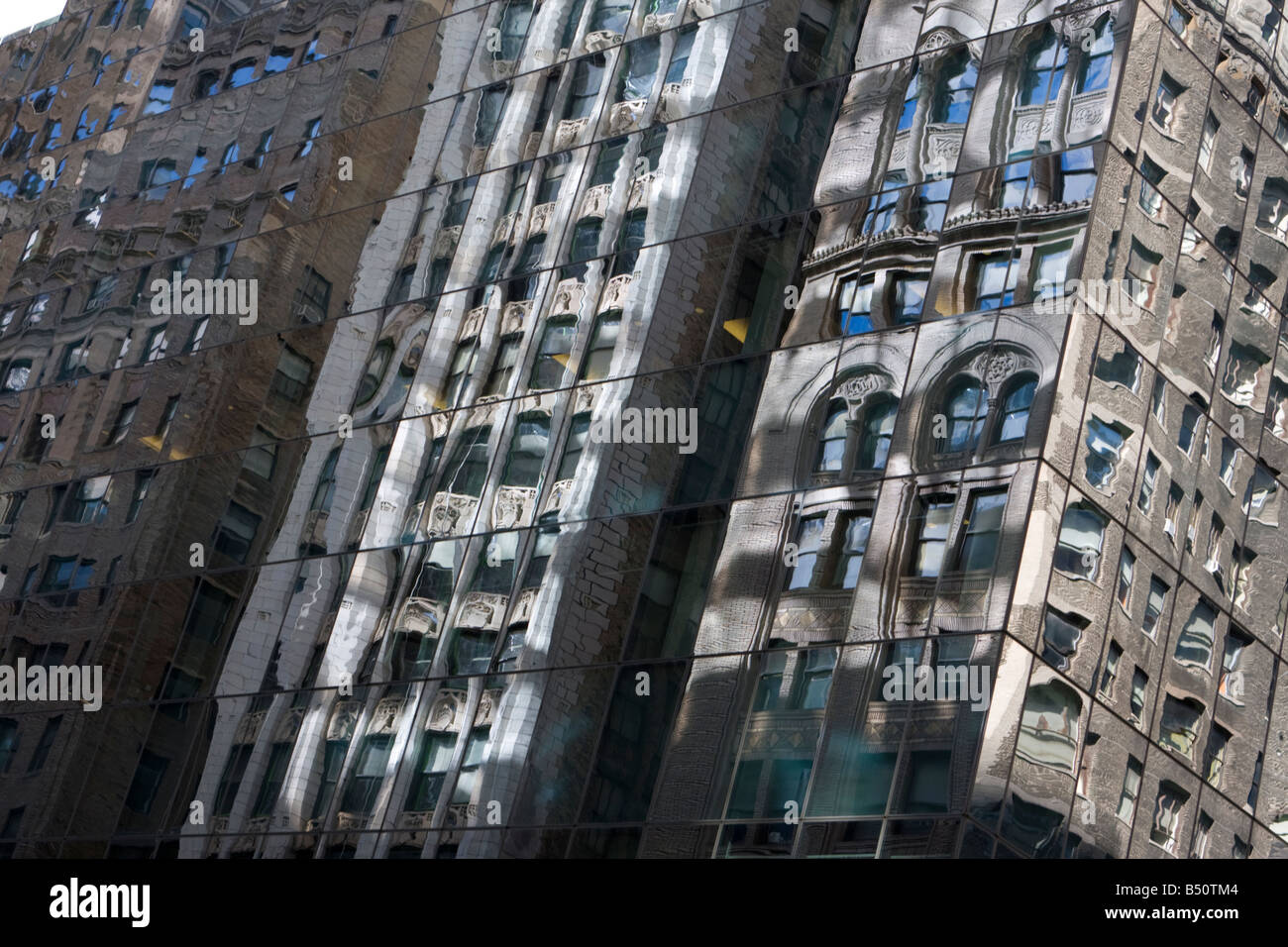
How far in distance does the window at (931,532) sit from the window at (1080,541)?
145 cm

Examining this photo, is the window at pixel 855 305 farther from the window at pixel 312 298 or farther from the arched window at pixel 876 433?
the window at pixel 312 298

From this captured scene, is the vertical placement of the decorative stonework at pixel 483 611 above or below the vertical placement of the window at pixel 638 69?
below

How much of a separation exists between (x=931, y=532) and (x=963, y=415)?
1.64 m

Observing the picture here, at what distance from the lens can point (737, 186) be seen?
2978 cm

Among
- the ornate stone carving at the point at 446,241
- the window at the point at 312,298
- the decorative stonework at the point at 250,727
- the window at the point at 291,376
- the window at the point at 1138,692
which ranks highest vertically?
the ornate stone carving at the point at 446,241

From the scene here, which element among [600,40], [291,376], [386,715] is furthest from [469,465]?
[600,40]

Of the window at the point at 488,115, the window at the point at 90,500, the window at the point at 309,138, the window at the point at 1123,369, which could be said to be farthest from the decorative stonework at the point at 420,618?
the window at the point at 309,138

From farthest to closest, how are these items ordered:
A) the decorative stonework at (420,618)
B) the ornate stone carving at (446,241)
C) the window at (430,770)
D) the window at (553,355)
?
1. the ornate stone carving at (446,241)
2. the window at (553,355)
3. the decorative stonework at (420,618)
4. the window at (430,770)

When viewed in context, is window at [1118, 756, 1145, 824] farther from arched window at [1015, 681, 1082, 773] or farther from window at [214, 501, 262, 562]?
window at [214, 501, 262, 562]

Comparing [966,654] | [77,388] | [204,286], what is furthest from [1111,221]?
[77,388]

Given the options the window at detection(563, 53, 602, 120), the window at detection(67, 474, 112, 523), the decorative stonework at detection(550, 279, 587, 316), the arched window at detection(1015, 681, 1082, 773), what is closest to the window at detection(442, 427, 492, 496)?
the decorative stonework at detection(550, 279, 587, 316)

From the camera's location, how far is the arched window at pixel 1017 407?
23922 mm

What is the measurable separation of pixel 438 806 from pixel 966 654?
8.67 m

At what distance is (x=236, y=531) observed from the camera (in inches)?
1356
